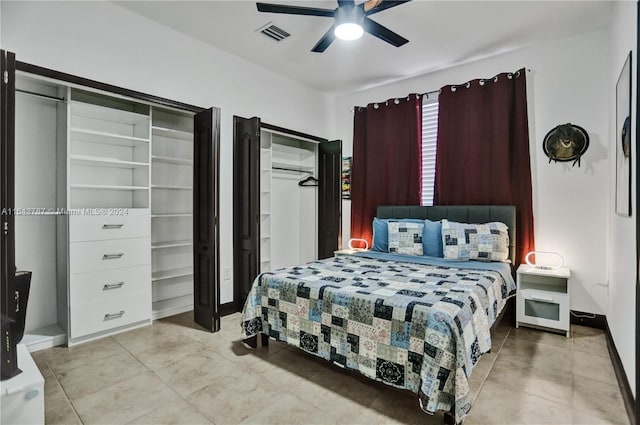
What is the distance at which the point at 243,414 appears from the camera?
188 centimetres

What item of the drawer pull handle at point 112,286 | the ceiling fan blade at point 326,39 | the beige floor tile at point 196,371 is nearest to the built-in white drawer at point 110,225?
the drawer pull handle at point 112,286

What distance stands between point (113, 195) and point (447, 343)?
3320 millimetres

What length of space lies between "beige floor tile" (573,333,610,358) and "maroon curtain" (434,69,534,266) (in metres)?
0.85

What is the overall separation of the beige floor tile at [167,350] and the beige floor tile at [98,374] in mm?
70

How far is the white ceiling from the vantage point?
9.25 feet

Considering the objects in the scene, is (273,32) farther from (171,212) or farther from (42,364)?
(42,364)

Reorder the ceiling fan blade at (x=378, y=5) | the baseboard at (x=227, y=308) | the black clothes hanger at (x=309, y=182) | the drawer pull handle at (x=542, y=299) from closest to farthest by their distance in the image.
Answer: the ceiling fan blade at (x=378, y=5)
the drawer pull handle at (x=542, y=299)
the baseboard at (x=227, y=308)
the black clothes hanger at (x=309, y=182)

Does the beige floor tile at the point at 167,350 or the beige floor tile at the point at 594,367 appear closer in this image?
the beige floor tile at the point at 594,367

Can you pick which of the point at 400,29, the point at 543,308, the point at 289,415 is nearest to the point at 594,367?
the point at 543,308

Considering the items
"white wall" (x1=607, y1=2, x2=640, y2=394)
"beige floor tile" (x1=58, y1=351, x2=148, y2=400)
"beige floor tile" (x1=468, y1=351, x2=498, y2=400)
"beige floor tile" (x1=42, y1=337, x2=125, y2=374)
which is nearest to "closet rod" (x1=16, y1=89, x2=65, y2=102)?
"beige floor tile" (x1=42, y1=337, x2=125, y2=374)

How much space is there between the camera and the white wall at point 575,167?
3.13 metres

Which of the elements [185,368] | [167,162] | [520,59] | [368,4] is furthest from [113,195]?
[520,59]

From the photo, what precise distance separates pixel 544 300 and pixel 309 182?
3209 millimetres

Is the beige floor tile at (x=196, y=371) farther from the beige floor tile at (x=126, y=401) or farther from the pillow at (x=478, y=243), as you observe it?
the pillow at (x=478, y=243)
